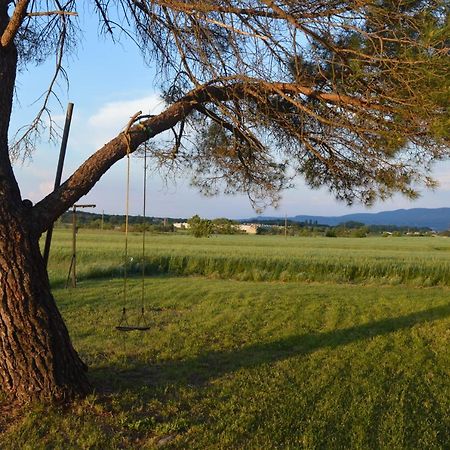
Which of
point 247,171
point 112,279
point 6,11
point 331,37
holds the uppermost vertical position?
point 6,11

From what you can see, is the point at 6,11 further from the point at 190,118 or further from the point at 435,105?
the point at 435,105

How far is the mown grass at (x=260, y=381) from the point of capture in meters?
4.50

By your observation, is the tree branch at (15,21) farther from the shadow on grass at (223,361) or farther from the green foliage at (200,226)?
the green foliage at (200,226)

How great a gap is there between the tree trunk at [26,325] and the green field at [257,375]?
0.23 meters

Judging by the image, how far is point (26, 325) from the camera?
4.66m

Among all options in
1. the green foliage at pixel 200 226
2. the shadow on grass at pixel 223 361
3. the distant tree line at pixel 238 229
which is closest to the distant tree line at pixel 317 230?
the distant tree line at pixel 238 229

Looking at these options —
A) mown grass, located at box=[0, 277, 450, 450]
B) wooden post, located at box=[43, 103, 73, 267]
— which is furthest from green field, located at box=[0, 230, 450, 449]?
wooden post, located at box=[43, 103, 73, 267]

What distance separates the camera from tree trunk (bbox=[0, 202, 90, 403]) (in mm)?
4633

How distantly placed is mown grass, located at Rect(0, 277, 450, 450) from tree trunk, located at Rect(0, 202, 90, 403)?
244mm

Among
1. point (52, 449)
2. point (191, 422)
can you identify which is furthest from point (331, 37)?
point (52, 449)

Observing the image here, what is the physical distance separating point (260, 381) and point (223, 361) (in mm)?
1025

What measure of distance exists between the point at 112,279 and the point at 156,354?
1108 centimetres

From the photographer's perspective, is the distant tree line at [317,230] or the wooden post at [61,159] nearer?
the wooden post at [61,159]

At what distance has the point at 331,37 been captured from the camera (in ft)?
16.1
